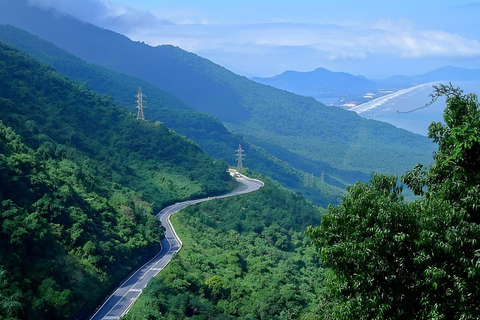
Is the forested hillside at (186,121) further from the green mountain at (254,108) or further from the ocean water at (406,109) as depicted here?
the ocean water at (406,109)

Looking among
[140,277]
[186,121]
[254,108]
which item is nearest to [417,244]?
[140,277]

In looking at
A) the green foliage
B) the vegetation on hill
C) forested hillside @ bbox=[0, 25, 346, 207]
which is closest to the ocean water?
forested hillside @ bbox=[0, 25, 346, 207]

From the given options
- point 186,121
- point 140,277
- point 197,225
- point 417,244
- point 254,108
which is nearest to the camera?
point 417,244

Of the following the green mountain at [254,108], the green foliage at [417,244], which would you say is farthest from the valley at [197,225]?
the green mountain at [254,108]

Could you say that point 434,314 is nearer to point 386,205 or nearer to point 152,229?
point 386,205

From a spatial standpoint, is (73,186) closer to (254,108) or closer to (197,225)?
(197,225)

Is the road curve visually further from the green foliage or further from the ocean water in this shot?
the ocean water
